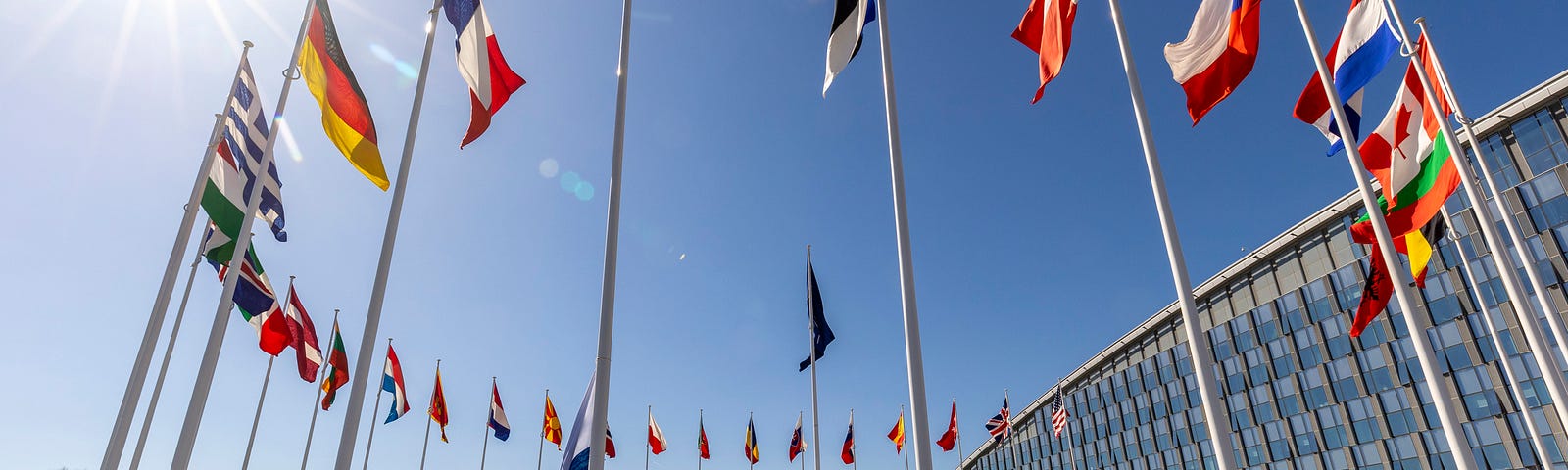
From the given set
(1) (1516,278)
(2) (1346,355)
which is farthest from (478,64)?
(2) (1346,355)

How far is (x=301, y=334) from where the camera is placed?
19062 mm

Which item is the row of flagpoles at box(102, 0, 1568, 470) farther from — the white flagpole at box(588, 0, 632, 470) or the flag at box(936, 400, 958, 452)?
the flag at box(936, 400, 958, 452)

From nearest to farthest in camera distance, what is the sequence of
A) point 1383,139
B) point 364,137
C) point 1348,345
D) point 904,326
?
point 904,326, point 364,137, point 1383,139, point 1348,345

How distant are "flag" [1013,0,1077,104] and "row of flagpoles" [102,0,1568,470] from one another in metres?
0.02

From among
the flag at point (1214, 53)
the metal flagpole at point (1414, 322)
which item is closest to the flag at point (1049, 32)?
the flag at point (1214, 53)

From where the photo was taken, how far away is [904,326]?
9297 millimetres

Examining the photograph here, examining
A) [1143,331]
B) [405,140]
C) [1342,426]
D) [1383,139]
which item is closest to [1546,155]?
[1342,426]

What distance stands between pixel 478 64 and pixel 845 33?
196 inches

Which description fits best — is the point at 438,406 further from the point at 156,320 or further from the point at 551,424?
the point at 156,320

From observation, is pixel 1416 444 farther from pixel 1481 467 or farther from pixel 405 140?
pixel 405 140

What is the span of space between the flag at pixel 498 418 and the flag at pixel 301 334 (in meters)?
15.3

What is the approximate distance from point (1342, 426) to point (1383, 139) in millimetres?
54164

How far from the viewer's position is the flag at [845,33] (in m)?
10.7

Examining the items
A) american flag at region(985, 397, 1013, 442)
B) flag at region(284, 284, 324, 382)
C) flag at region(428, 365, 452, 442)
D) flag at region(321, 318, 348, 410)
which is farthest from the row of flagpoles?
american flag at region(985, 397, 1013, 442)
